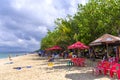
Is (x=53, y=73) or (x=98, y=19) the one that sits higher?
(x=98, y=19)

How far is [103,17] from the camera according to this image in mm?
26234

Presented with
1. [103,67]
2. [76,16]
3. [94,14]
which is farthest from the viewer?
[76,16]

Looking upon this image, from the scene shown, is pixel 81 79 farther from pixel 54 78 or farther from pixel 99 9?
pixel 99 9

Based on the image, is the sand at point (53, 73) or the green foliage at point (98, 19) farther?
the green foliage at point (98, 19)

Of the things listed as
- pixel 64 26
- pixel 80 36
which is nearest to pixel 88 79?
pixel 80 36

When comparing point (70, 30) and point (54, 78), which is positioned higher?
point (70, 30)

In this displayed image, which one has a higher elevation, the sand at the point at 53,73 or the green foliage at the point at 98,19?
the green foliage at the point at 98,19

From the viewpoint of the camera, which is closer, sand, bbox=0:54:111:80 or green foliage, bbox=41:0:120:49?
sand, bbox=0:54:111:80

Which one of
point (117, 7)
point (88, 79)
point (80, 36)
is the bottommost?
point (88, 79)

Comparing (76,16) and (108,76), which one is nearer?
(108,76)

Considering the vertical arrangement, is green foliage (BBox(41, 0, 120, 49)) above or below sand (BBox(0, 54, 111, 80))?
above

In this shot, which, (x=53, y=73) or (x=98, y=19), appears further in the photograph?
(x=98, y=19)

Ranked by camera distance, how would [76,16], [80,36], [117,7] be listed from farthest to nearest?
[76,16] < [80,36] < [117,7]

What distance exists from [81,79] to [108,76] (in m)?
1.57
